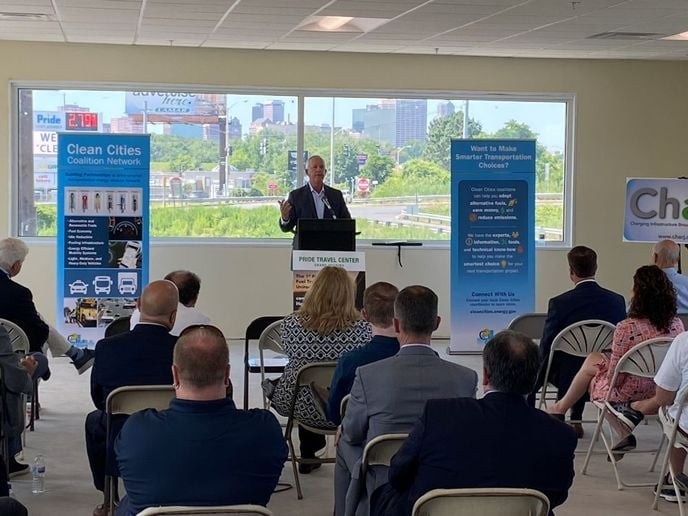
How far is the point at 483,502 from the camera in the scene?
2641 mm

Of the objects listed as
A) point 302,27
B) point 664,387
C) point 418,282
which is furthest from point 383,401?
point 418,282

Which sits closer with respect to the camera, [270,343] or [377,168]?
[270,343]

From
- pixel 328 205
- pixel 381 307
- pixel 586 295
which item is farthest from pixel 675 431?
pixel 328 205

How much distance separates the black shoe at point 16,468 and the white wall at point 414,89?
4763 mm

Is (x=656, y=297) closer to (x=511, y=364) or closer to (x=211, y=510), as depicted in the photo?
(x=511, y=364)

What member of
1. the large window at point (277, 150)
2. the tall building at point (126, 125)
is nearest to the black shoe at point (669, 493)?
the large window at point (277, 150)

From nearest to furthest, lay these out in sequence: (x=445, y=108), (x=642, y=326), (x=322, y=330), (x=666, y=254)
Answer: (x=322, y=330) < (x=642, y=326) < (x=666, y=254) < (x=445, y=108)

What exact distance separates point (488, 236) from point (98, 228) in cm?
362

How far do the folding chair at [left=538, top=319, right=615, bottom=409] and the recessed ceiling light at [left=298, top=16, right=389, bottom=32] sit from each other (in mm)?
3407

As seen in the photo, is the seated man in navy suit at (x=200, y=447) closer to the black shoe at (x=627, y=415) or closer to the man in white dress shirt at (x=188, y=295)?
the man in white dress shirt at (x=188, y=295)

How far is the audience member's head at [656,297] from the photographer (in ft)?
16.8

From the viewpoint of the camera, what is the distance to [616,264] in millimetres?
10938

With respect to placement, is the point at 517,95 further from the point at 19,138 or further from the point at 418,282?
the point at 19,138

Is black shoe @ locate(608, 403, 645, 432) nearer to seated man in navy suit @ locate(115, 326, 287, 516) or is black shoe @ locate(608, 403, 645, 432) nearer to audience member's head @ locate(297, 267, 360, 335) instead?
audience member's head @ locate(297, 267, 360, 335)
